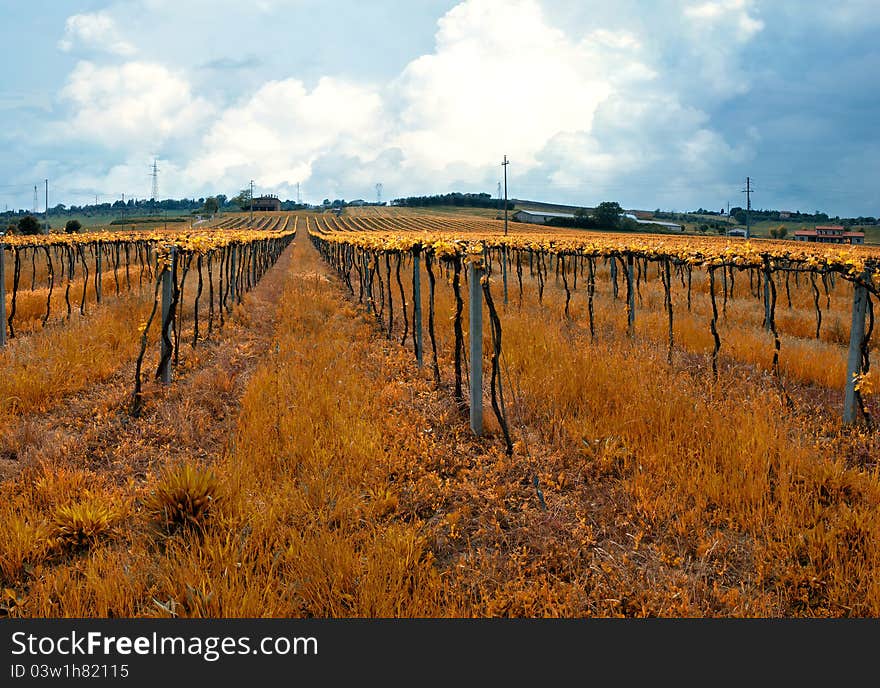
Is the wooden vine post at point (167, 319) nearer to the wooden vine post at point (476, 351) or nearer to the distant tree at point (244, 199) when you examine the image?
the wooden vine post at point (476, 351)

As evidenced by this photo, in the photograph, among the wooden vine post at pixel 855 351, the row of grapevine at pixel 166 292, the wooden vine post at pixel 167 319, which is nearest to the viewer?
the wooden vine post at pixel 855 351

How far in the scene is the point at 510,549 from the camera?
3.42 m

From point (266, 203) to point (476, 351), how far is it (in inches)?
5769

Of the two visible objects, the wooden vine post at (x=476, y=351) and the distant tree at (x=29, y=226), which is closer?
the wooden vine post at (x=476, y=351)

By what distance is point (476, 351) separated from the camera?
5199 millimetres

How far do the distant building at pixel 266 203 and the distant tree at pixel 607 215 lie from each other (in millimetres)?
92679

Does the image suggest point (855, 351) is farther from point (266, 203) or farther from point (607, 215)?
point (266, 203)

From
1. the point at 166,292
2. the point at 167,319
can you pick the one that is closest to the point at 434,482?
the point at 167,319

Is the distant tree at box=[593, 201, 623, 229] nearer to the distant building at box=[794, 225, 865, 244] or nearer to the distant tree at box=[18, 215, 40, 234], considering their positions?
the distant building at box=[794, 225, 865, 244]

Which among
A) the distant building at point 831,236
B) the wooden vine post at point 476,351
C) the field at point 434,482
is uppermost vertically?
the distant building at point 831,236

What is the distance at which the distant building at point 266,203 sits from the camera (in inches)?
5389

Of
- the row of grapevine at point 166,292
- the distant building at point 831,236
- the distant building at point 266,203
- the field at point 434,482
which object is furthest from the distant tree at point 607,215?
the distant building at point 266,203

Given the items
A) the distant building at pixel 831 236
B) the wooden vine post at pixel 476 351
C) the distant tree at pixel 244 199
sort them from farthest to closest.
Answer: the distant tree at pixel 244 199 → the distant building at pixel 831 236 → the wooden vine post at pixel 476 351

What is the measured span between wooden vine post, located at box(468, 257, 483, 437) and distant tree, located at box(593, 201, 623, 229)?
275 ft
